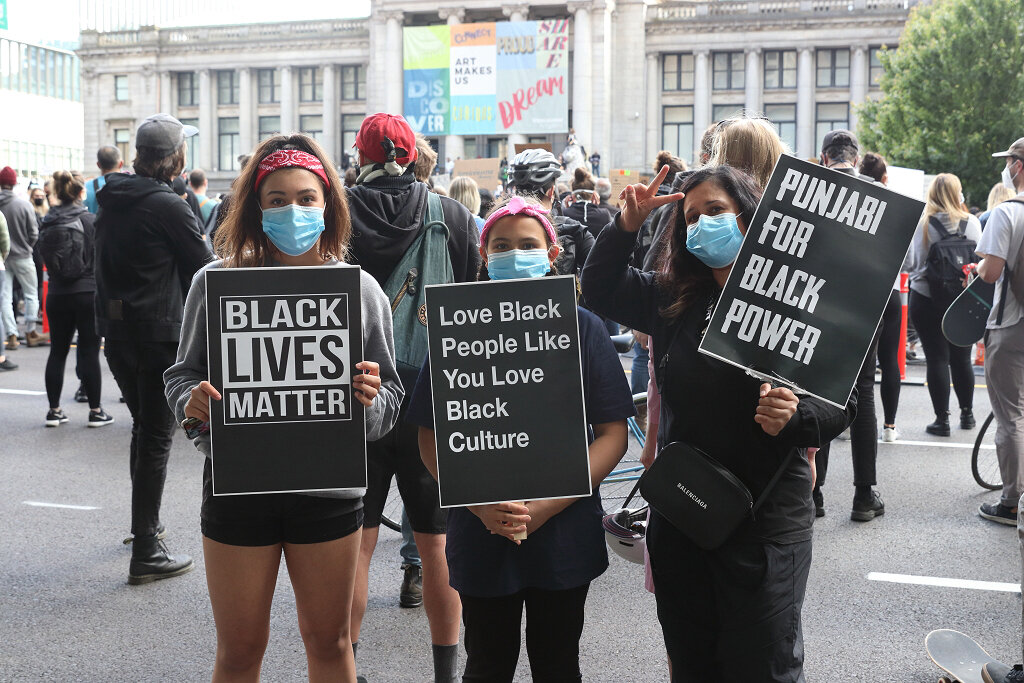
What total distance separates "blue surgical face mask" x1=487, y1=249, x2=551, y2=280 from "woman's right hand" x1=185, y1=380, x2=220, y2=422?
86cm

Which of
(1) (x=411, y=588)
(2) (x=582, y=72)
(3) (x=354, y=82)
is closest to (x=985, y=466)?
(1) (x=411, y=588)

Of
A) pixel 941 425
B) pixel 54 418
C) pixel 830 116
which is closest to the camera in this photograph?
pixel 941 425

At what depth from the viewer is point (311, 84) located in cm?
7256

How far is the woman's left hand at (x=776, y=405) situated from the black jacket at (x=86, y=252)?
265 inches

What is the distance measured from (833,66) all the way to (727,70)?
6.42 meters

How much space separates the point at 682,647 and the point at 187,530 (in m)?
4.01

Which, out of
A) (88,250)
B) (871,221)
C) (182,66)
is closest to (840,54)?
(182,66)

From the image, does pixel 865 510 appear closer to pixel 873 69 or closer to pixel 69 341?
pixel 69 341

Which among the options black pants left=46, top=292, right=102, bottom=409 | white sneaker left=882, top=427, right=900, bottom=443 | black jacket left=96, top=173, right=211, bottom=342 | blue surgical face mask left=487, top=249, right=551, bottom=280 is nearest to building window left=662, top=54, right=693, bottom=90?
white sneaker left=882, top=427, right=900, bottom=443

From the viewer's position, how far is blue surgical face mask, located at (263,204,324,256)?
3.04m

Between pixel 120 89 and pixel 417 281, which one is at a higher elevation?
pixel 120 89

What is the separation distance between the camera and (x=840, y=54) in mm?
64750

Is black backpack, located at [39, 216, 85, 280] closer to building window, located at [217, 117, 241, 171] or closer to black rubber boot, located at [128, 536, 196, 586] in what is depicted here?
black rubber boot, located at [128, 536, 196, 586]

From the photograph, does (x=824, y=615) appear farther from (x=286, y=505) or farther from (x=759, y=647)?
(x=286, y=505)
